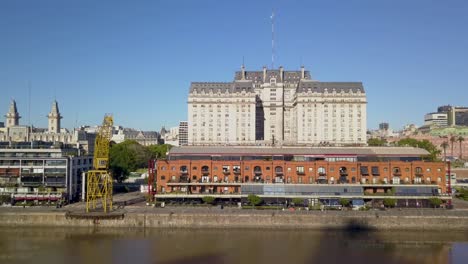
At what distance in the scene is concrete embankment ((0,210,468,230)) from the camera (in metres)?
68.6

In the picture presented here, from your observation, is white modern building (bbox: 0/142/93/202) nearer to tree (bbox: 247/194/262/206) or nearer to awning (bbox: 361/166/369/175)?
tree (bbox: 247/194/262/206)

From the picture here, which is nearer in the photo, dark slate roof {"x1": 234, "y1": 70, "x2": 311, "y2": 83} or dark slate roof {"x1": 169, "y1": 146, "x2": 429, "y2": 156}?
dark slate roof {"x1": 169, "y1": 146, "x2": 429, "y2": 156}

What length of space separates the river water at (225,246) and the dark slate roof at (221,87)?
7466 centimetres

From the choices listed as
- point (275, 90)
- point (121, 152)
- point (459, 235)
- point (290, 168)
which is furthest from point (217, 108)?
point (459, 235)

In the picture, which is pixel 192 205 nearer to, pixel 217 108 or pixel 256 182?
pixel 256 182

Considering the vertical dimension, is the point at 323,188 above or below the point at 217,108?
below

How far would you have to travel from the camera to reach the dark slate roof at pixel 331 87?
443 feet

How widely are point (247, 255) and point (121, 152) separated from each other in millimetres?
69051

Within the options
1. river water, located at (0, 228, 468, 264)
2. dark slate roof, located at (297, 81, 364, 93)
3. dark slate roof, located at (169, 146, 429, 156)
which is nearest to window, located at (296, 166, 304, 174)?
dark slate roof, located at (169, 146, 429, 156)

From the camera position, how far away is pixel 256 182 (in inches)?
3292

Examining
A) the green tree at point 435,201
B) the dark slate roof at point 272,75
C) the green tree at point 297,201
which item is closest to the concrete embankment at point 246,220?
the green tree at point 435,201

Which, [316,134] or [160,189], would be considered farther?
[316,134]

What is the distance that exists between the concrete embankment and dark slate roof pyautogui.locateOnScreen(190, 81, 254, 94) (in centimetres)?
7111

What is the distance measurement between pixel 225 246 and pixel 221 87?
84.4 m
